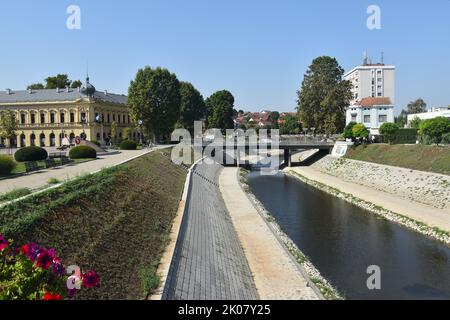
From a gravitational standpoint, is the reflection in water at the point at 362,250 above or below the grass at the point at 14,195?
below

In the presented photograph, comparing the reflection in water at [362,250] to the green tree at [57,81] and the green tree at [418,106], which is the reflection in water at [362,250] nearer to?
the green tree at [57,81]

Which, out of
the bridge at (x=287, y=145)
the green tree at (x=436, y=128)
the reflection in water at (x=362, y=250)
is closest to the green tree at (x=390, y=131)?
the green tree at (x=436, y=128)

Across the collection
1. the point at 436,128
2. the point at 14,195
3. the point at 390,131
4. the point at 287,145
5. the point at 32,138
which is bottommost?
the point at 14,195

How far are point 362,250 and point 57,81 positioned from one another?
10056 cm

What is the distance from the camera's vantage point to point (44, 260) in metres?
7.96

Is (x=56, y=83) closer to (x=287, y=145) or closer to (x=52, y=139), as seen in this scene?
(x=52, y=139)

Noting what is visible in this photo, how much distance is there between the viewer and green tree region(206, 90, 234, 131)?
118188 mm

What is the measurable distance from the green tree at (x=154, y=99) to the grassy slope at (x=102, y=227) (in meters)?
50.8

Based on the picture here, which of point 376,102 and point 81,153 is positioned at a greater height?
point 376,102

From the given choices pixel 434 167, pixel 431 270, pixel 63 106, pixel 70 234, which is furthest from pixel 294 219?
pixel 63 106

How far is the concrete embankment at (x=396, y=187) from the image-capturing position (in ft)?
111

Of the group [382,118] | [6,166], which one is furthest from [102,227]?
[382,118]

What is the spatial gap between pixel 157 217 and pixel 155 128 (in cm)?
5588
